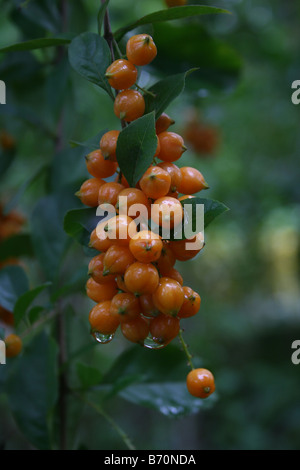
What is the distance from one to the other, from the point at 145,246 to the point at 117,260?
5 cm

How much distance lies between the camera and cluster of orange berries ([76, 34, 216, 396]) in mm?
493

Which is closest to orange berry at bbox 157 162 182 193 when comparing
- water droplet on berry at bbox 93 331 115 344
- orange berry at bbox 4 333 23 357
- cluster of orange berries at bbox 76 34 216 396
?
cluster of orange berries at bbox 76 34 216 396

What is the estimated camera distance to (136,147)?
533 mm

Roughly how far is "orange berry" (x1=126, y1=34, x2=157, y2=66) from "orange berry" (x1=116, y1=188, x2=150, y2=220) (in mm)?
181

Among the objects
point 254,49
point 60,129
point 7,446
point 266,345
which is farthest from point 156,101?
point 266,345

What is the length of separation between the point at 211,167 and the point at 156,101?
2.01m

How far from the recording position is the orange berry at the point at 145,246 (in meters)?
0.47

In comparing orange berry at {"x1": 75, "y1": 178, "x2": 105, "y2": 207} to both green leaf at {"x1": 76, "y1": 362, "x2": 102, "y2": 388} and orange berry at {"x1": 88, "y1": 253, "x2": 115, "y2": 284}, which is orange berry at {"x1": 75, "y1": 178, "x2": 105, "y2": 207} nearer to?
orange berry at {"x1": 88, "y1": 253, "x2": 115, "y2": 284}

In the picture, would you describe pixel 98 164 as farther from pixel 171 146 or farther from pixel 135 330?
pixel 135 330

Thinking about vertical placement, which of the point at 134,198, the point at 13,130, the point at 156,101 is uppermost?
the point at 13,130

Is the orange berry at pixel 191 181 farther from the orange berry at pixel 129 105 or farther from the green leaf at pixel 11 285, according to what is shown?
the green leaf at pixel 11 285

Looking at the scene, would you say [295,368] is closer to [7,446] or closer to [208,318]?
[208,318]

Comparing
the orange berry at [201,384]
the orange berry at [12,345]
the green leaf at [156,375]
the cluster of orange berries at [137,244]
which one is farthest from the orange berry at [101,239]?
the green leaf at [156,375]

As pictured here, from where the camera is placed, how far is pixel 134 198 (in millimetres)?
520
